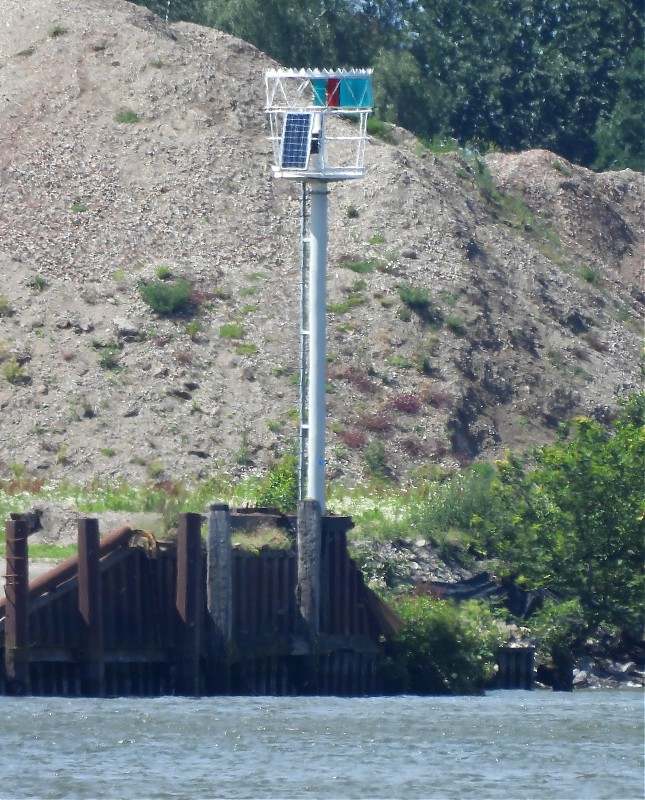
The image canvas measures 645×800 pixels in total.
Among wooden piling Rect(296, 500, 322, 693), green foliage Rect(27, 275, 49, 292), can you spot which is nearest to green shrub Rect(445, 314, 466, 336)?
green foliage Rect(27, 275, 49, 292)

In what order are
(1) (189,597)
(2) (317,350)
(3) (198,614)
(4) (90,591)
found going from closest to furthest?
(4) (90,591), (1) (189,597), (3) (198,614), (2) (317,350)

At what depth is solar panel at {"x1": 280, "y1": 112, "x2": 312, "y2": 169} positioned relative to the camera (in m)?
36.1

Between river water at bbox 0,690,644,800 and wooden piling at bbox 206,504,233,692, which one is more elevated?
wooden piling at bbox 206,504,233,692

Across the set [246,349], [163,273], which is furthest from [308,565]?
[163,273]

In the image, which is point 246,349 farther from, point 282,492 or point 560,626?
point 560,626

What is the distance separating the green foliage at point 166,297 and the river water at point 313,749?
2646 centimetres

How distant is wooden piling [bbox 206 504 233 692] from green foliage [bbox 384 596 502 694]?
13.1ft

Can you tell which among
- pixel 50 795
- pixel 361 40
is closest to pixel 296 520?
pixel 50 795

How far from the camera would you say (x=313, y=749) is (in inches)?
1044

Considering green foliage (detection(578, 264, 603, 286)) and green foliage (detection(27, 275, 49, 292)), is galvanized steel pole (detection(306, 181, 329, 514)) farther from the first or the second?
green foliage (detection(578, 264, 603, 286))

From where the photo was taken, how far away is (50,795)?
884 inches

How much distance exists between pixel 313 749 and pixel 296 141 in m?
13.9

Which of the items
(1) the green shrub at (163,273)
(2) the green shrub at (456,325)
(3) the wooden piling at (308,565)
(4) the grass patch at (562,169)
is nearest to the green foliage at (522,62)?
(4) the grass patch at (562,169)

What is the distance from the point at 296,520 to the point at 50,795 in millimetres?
11310
